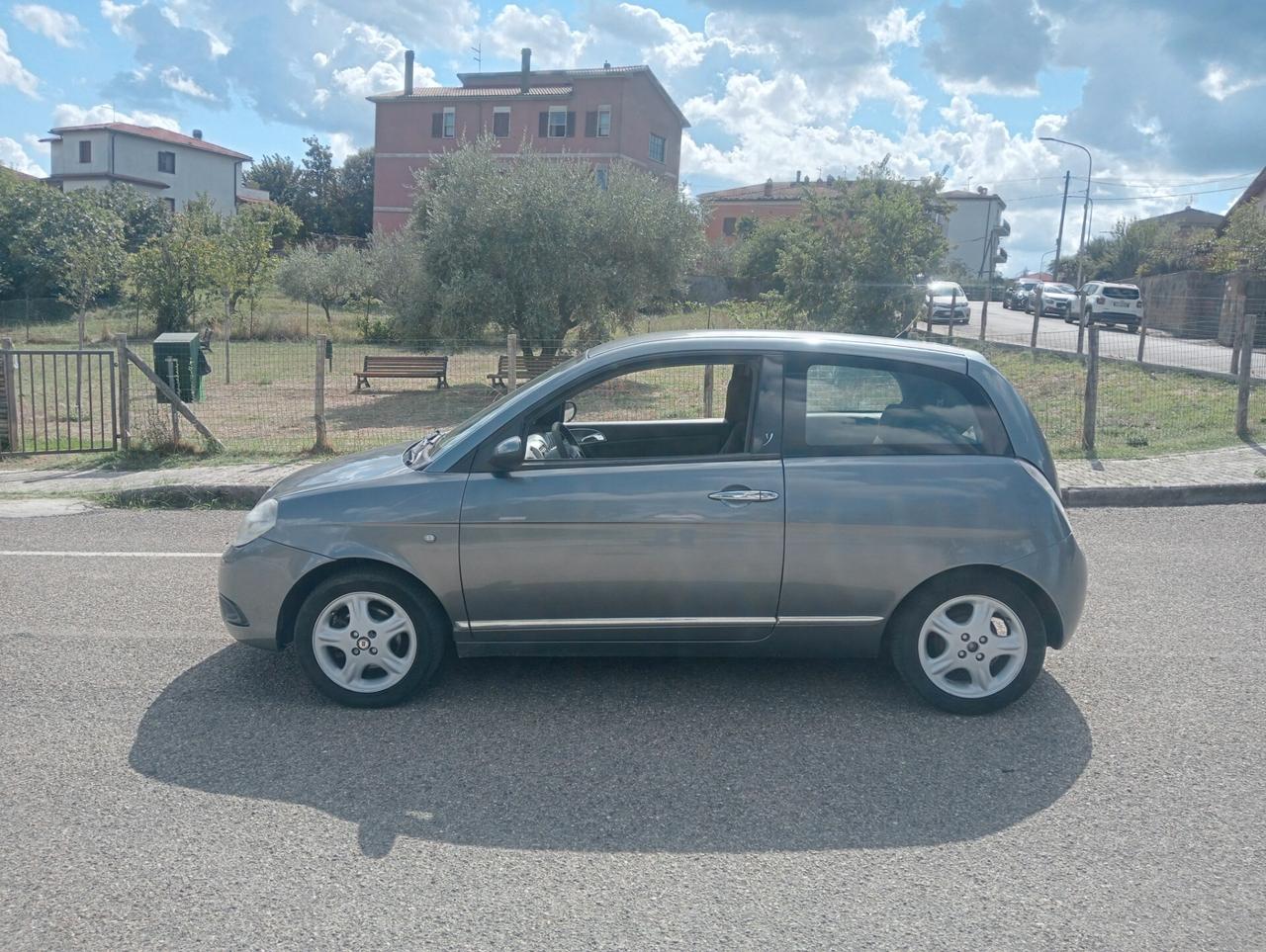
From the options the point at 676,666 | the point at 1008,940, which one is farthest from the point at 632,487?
the point at 1008,940

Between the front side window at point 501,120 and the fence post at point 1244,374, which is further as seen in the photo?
the front side window at point 501,120

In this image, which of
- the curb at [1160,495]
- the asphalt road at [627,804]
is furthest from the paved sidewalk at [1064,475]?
the asphalt road at [627,804]

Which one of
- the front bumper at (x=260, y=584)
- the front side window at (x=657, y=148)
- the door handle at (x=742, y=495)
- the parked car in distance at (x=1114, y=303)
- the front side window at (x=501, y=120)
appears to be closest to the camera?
the door handle at (x=742, y=495)

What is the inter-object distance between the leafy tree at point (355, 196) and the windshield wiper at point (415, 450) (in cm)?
7401

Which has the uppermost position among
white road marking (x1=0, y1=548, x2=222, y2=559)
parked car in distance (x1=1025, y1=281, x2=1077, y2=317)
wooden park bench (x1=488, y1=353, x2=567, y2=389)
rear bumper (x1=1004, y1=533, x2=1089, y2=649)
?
parked car in distance (x1=1025, y1=281, x2=1077, y2=317)

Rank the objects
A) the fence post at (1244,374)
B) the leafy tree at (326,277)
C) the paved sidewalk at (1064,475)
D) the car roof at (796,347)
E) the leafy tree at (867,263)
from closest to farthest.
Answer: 1. the car roof at (796,347)
2. the paved sidewalk at (1064,475)
3. the fence post at (1244,374)
4. the leafy tree at (867,263)
5. the leafy tree at (326,277)

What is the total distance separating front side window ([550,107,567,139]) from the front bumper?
60.3 metres

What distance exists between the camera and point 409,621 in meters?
4.98

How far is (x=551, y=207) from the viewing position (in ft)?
73.3

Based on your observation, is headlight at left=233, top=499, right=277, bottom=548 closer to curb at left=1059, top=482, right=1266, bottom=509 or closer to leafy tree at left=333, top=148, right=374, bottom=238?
curb at left=1059, top=482, right=1266, bottom=509

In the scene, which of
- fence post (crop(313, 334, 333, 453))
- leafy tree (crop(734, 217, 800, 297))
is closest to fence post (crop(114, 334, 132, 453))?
Result: fence post (crop(313, 334, 333, 453))

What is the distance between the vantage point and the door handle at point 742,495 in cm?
486

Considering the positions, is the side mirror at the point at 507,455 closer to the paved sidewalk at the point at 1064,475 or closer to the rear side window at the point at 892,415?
the rear side window at the point at 892,415

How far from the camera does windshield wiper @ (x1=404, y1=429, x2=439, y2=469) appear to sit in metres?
5.33
